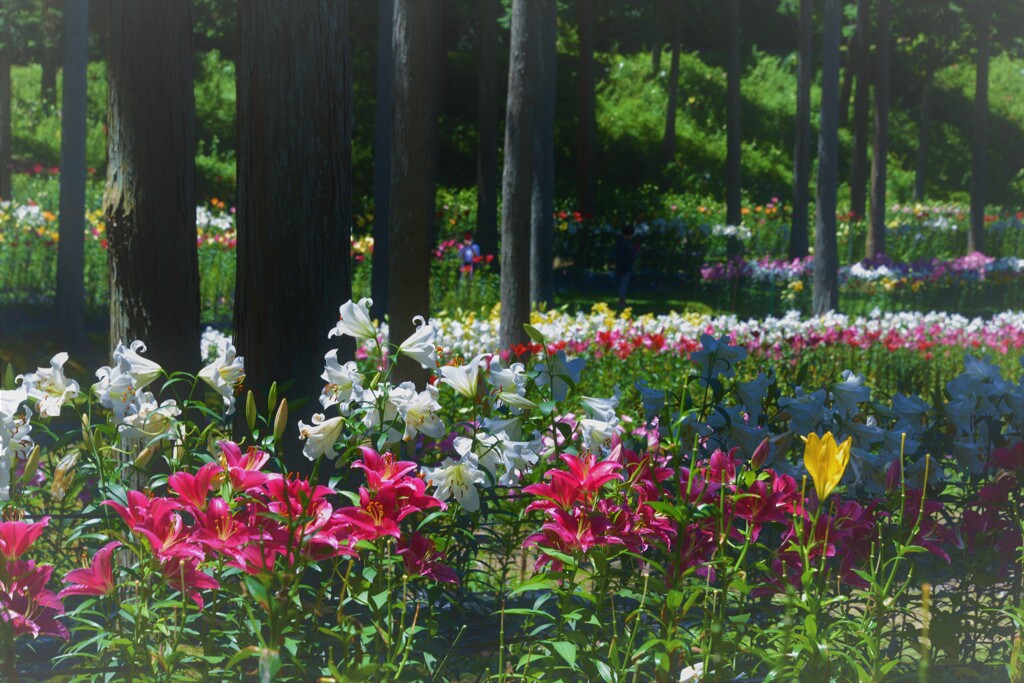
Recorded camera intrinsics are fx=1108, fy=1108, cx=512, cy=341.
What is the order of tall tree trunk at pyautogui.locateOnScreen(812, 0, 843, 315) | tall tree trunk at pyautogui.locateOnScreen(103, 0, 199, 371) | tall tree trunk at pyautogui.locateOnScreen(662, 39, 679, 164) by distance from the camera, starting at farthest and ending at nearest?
tall tree trunk at pyautogui.locateOnScreen(662, 39, 679, 164) → tall tree trunk at pyautogui.locateOnScreen(812, 0, 843, 315) → tall tree trunk at pyautogui.locateOnScreen(103, 0, 199, 371)

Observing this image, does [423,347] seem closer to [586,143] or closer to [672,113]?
[586,143]

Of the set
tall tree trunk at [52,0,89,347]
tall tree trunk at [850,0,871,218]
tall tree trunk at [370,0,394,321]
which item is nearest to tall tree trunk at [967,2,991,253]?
tall tree trunk at [850,0,871,218]

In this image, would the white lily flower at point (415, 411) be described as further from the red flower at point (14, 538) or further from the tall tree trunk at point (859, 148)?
the tall tree trunk at point (859, 148)

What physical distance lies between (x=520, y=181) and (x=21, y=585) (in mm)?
5875

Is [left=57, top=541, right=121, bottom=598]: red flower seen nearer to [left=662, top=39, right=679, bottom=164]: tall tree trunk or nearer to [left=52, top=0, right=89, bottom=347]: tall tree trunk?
[left=52, top=0, right=89, bottom=347]: tall tree trunk

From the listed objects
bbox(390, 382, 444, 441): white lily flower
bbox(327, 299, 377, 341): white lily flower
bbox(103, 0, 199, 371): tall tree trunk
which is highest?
bbox(103, 0, 199, 371): tall tree trunk

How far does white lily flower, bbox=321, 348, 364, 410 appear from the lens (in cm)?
250

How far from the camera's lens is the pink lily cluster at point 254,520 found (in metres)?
1.93

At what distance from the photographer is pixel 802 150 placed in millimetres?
17812

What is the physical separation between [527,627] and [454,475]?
492mm

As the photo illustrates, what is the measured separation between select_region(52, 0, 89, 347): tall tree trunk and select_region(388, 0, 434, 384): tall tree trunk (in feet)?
17.0

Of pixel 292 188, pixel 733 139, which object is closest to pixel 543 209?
pixel 292 188

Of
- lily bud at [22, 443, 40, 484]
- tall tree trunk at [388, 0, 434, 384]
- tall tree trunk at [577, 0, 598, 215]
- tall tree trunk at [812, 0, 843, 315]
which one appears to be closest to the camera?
lily bud at [22, 443, 40, 484]

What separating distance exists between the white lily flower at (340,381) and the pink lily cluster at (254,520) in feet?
1.11
